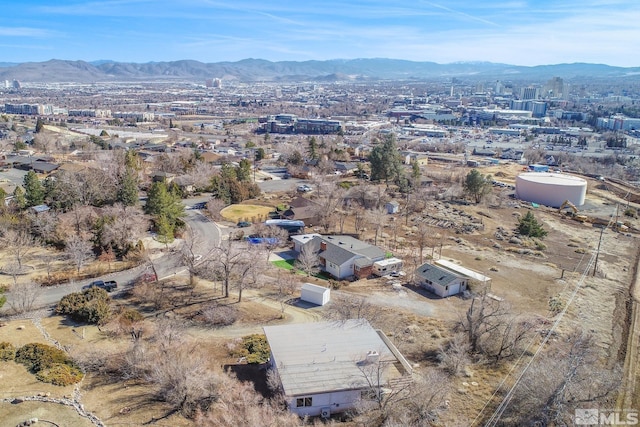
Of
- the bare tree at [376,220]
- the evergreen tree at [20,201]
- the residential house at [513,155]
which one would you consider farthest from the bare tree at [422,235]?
the residential house at [513,155]

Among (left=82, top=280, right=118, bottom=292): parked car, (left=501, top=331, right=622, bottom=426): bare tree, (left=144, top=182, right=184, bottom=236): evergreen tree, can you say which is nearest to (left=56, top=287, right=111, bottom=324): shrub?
(left=82, top=280, right=118, bottom=292): parked car

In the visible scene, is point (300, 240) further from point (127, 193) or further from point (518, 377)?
point (518, 377)

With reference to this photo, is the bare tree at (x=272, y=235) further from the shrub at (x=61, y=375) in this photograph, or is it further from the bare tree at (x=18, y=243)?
the shrub at (x=61, y=375)

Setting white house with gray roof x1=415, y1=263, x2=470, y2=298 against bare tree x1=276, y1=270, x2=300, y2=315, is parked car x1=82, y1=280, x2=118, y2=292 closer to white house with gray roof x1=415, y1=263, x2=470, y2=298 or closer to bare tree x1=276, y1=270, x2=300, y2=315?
bare tree x1=276, y1=270, x2=300, y2=315

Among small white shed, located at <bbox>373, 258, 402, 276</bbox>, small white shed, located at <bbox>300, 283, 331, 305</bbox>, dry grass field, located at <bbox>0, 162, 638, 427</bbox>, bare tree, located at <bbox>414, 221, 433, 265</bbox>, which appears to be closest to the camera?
dry grass field, located at <bbox>0, 162, 638, 427</bbox>

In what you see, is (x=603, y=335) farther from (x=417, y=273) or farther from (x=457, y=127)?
(x=457, y=127)

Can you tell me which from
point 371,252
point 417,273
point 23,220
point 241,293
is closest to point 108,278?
point 241,293
